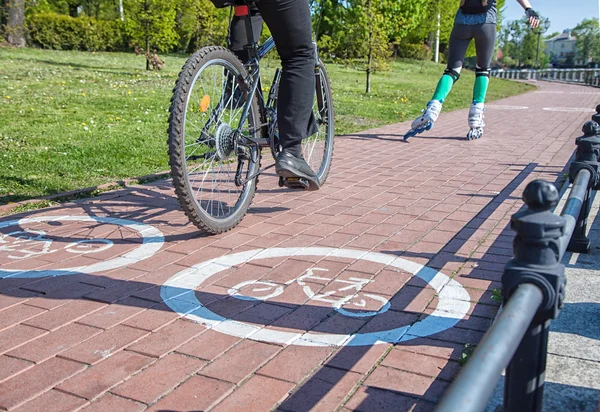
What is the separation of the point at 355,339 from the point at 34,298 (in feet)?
5.10

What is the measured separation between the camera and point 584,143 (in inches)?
132

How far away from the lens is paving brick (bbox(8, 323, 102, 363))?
2.57 metres

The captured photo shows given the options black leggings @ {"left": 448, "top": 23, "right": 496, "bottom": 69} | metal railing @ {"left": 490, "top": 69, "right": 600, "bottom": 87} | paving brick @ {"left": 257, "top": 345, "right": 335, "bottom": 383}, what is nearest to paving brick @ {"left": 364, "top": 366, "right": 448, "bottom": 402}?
paving brick @ {"left": 257, "top": 345, "right": 335, "bottom": 383}

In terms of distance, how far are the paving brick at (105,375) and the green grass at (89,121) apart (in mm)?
2995

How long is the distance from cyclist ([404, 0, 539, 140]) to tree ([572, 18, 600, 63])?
10679 centimetres

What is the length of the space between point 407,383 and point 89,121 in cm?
775

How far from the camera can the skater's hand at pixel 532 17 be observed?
322 inches

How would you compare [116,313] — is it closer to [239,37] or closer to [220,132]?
[220,132]

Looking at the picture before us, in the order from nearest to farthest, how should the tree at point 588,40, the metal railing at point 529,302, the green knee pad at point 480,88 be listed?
1. the metal railing at point 529,302
2. the green knee pad at point 480,88
3. the tree at point 588,40

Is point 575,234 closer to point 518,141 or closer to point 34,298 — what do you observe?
point 34,298

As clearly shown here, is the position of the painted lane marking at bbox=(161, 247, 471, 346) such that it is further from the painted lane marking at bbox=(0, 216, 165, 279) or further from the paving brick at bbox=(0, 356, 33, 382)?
the paving brick at bbox=(0, 356, 33, 382)

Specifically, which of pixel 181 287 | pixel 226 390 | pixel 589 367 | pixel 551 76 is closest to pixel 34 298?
pixel 181 287

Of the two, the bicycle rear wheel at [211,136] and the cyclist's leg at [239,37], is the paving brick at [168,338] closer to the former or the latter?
the bicycle rear wheel at [211,136]

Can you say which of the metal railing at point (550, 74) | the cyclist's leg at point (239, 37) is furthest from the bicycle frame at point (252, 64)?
the metal railing at point (550, 74)
